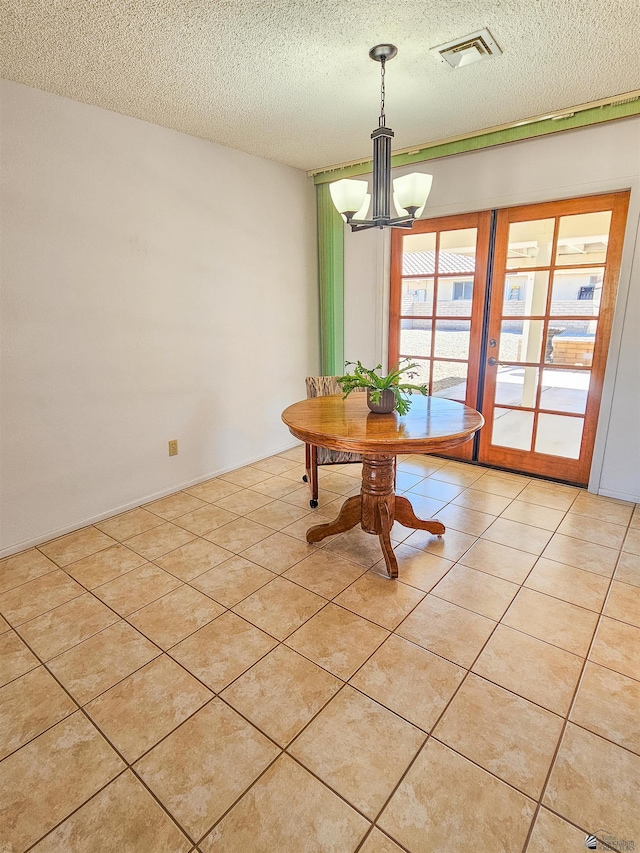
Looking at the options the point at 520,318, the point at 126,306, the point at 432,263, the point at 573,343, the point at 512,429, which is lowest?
the point at 512,429

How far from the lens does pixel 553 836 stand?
1.14 meters

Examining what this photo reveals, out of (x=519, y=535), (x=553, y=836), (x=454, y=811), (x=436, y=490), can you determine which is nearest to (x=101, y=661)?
(x=454, y=811)

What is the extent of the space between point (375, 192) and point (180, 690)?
7.28ft

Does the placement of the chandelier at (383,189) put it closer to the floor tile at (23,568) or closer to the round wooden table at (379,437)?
the round wooden table at (379,437)

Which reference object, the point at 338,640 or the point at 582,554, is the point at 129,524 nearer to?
the point at 338,640

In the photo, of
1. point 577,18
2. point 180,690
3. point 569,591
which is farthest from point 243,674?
point 577,18

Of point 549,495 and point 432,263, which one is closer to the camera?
point 549,495

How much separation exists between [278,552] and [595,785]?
1599mm

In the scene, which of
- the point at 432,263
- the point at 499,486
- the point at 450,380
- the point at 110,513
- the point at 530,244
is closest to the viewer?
the point at 110,513

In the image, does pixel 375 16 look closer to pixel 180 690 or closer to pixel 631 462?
pixel 180 690

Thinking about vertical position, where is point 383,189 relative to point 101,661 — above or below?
above

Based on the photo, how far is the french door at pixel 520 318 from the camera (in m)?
3.03

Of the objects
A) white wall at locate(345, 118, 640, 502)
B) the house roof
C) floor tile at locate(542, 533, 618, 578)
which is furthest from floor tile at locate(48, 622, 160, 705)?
the house roof

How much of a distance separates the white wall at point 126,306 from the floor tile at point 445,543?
1734 mm
